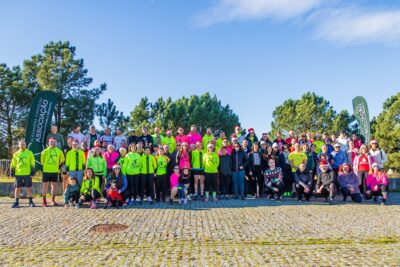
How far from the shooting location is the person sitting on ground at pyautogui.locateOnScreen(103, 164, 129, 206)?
10367 mm

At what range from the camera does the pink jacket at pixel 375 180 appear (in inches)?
439

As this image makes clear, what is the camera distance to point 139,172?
11.2 m

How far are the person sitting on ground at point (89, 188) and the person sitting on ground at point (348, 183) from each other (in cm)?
748

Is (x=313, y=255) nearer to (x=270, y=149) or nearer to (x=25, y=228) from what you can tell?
(x=25, y=228)

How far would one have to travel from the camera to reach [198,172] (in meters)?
11.9

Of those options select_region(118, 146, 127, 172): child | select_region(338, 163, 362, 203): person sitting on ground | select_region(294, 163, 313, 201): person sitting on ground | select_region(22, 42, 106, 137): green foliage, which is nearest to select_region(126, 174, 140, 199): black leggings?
select_region(118, 146, 127, 172): child

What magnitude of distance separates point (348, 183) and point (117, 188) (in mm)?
7096

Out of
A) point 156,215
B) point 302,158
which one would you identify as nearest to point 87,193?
point 156,215

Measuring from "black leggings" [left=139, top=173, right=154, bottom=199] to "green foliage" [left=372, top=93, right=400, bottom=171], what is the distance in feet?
107

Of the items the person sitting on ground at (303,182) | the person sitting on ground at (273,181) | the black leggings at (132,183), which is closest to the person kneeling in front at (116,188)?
the black leggings at (132,183)

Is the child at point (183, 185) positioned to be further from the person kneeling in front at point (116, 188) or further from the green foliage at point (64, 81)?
the green foliage at point (64, 81)

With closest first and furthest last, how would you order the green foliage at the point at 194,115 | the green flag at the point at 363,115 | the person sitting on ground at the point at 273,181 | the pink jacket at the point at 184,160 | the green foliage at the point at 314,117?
the person sitting on ground at the point at 273,181
the pink jacket at the point at 184,160
the green flag at the point at 363,115
the green foliage at the point at 194,115
the green foliage at the point at 314,117

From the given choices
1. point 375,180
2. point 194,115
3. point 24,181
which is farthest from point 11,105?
point 375,180

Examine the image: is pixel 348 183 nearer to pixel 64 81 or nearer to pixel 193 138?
pixel 193 138
